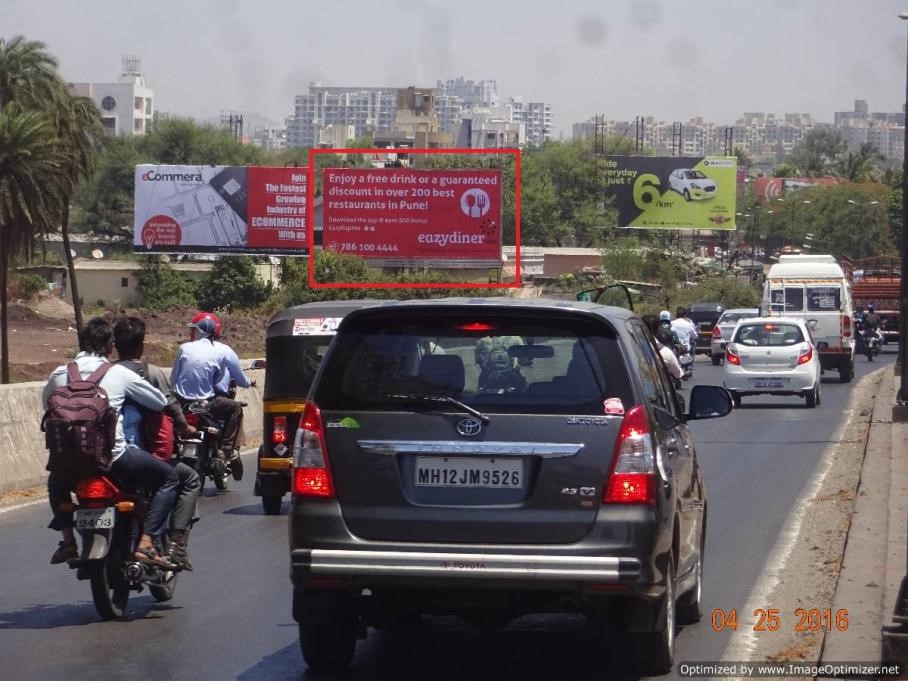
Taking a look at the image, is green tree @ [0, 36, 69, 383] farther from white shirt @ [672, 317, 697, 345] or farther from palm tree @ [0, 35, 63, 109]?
white shirt @ [672, 317, 697, 345]

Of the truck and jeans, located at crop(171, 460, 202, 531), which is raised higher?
jeans, located at crop(171, 460, 202, 531)

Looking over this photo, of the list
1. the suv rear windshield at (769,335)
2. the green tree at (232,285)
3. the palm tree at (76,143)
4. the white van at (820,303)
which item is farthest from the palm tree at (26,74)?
the suv rear windshield at (769,335)

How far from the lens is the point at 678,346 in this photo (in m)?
29.3

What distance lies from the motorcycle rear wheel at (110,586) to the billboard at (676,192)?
258ft

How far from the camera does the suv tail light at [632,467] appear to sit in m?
6.15

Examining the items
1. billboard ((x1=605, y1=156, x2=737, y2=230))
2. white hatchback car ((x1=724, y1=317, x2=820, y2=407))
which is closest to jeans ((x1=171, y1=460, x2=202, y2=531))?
white hatchback car ((x1=724, y1=317, x2=820, y2=407))

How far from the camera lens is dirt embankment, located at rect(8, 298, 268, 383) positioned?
50.6m

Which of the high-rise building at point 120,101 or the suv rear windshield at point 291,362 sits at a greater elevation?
the high-rise building at point 120,101

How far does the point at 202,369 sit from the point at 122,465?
16.4 ft

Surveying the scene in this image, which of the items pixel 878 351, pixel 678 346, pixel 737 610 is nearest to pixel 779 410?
pixel 678 346

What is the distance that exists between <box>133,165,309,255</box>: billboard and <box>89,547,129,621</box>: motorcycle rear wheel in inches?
2356

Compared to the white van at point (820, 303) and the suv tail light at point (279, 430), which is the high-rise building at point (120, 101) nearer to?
the white van at point (820, 303)

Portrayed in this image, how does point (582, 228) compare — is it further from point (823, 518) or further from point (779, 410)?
point (823, 518)
